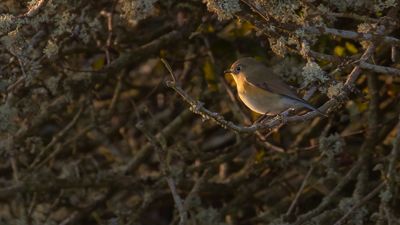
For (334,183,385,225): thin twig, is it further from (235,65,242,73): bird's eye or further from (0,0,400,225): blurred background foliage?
(235,65,242,73): bird's eye

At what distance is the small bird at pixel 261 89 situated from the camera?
13.0 feet

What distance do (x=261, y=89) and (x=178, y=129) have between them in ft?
4.39

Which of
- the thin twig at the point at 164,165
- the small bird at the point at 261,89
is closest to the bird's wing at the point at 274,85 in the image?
the small bird at the point at 261,89

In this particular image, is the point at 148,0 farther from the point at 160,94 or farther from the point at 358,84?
the point at 160,94

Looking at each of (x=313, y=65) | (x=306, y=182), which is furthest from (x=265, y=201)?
(x=313, y=65)

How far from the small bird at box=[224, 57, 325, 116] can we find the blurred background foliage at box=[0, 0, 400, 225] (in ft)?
0.41

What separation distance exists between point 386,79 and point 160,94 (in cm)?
166

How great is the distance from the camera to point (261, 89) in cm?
412

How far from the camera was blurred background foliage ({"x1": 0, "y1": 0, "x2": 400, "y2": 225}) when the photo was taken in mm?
4238

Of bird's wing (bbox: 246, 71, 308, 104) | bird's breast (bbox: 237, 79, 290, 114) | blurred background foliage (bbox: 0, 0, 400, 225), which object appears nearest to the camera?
bird's wing (bbox: 246, 71, 308, 104)

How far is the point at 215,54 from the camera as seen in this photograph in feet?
16.9

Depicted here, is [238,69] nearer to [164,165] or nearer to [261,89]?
[261,89]

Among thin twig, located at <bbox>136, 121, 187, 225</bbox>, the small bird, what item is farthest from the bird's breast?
thin twig, located at <bbox>136, 121, 187, 225</bbox>

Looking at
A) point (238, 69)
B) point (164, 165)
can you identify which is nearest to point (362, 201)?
point (238, 69)
